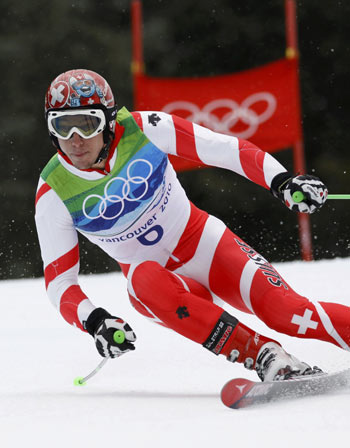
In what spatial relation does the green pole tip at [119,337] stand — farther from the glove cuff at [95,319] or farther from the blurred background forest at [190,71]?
the blurred background forest at [190,71]

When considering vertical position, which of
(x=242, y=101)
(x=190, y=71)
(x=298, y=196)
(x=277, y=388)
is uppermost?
(x=298, y=196)

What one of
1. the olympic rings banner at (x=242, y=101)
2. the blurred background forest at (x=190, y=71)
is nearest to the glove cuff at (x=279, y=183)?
the olympic rings banner at (x=242, y=101)

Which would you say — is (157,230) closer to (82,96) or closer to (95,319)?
(95,319)

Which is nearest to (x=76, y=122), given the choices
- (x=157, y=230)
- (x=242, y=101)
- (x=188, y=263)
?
(x=157, y=230)

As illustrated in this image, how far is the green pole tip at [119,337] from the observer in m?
3.12

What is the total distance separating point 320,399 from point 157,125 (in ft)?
4.18

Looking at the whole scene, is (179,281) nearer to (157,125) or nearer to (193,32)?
(157,125)

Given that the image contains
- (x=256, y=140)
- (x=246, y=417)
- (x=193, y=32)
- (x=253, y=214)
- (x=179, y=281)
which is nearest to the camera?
(x=246, y=417)

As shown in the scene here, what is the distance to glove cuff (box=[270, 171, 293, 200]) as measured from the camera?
316 centimetres

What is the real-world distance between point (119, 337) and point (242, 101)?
626 centimetres

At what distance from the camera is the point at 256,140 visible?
891 centimetres

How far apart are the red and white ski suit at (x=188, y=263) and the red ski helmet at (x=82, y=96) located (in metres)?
0.13

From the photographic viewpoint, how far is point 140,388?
3613 millimetres

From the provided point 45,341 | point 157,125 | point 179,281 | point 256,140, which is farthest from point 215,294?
point 256,140
